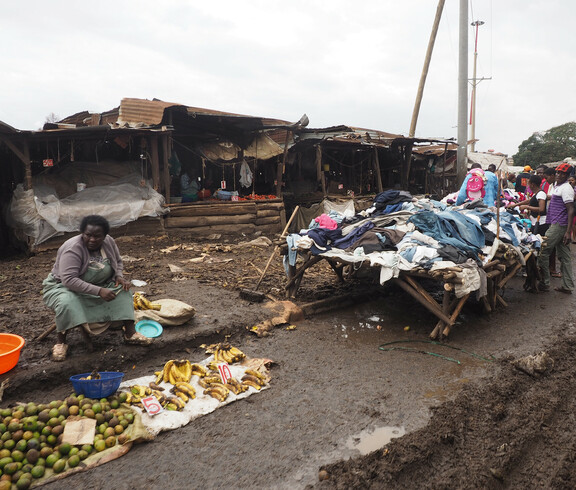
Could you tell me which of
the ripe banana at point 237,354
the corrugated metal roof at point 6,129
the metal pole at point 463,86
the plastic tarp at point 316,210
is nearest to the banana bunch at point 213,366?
the ripe banana at point 237,354

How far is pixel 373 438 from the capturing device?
3266 mm

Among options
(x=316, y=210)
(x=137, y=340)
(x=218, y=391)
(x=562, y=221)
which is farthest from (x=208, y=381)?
(x=316, y=210)

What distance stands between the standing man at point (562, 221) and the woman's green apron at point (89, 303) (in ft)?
22.0

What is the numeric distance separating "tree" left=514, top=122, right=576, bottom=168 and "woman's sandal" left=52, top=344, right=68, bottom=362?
3339 centimetres

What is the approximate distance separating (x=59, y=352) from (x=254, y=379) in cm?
194

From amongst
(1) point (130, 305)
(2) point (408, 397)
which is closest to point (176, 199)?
(1) point (130, 305)

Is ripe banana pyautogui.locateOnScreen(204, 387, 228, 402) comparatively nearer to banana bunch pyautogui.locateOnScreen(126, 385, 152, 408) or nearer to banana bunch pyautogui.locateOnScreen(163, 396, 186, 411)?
banana bunch pyautogui.locateOnScreen(163, 396, 186, 411)

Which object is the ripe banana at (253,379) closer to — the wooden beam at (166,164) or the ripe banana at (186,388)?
the ripe banana at (186,388)

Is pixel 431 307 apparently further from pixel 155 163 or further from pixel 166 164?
pixel 155 163

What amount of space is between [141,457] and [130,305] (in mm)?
1822

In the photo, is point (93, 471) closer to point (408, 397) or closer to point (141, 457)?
point (141, 457)

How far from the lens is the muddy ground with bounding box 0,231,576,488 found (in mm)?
2836

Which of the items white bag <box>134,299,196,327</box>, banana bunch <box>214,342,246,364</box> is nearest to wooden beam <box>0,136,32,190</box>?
white bag <box>134,299,196,327</box>

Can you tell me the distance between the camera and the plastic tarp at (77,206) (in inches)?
372
